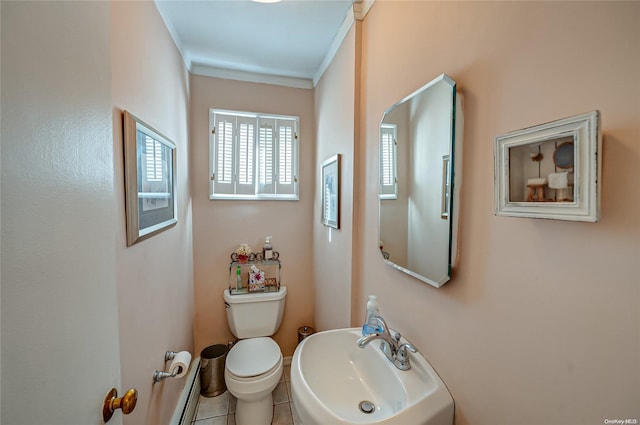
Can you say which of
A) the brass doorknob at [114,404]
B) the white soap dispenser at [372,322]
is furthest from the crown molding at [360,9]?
the brass doorknob at [114,404]

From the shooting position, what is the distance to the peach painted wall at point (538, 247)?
0.44 meters

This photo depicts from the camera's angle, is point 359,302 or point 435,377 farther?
point 359,302

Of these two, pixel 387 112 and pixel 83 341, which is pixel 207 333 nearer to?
pixel 83 341

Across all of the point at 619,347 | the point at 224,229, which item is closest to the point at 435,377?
the point at 619,347

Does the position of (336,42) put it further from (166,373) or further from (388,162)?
(166,373)

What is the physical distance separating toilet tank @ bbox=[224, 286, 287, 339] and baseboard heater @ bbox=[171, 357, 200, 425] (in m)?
0.37

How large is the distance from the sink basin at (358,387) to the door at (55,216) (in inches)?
21.8

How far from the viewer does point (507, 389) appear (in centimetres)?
63

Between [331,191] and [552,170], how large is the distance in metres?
Answer: 1.32

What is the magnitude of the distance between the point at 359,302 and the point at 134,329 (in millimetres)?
1073

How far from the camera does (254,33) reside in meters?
1.66

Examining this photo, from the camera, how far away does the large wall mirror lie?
79 centimetres

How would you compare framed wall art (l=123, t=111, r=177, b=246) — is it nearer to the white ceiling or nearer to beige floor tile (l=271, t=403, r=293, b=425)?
the white ceiling

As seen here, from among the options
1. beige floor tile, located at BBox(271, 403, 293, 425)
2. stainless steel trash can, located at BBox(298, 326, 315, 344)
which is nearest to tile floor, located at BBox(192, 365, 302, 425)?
beige floor tile, located at BBox(271, 403, 293, 425)
